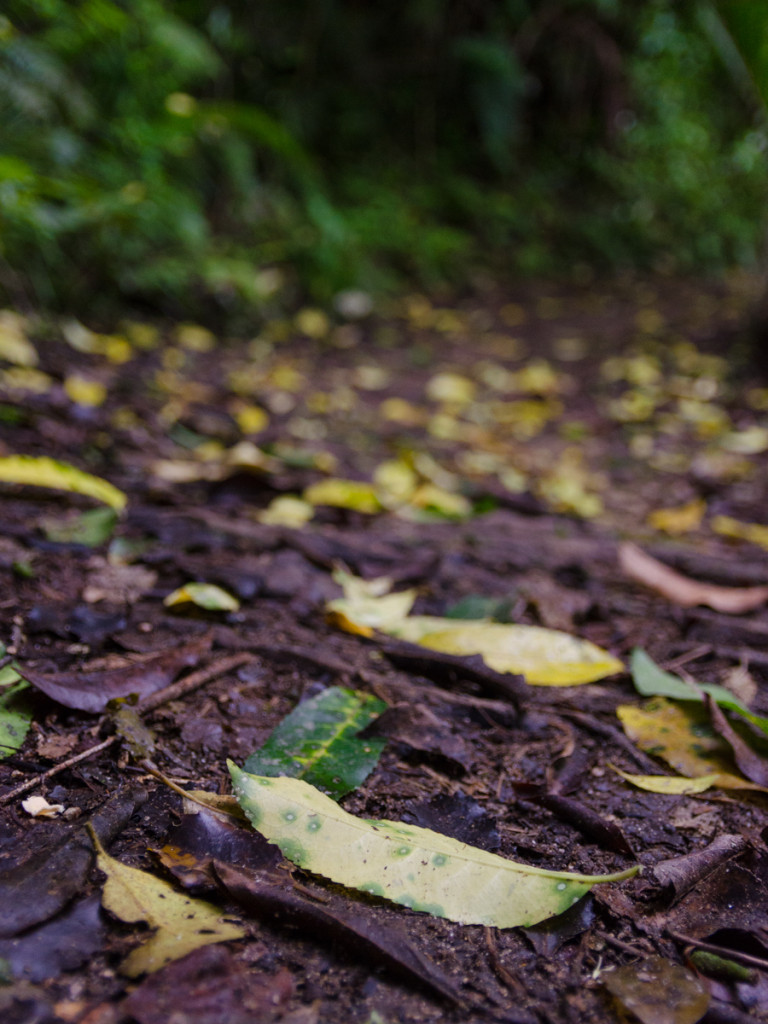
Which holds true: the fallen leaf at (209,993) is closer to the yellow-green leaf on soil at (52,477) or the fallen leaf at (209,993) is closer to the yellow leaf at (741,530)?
the yellow-green leaf on soil at (52,477)

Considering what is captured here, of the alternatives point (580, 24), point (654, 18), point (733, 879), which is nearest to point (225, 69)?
point (580, 24)

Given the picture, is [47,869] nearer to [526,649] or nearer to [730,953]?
[730,953]

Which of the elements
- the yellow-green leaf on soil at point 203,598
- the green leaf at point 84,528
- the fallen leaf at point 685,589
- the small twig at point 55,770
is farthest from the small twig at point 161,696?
the fallen leaf at point 685,589

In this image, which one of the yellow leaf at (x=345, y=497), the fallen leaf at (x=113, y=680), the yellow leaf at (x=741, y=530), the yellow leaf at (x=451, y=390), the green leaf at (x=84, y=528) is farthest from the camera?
the yellow leaf at (x=451, y=390)

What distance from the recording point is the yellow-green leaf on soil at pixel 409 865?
711 mm

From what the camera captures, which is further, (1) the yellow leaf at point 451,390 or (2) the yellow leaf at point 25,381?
(1) the yellow leaf at point 451,390

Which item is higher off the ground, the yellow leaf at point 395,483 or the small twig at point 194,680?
the yellow leaf at point 395,483

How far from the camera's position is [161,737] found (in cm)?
93

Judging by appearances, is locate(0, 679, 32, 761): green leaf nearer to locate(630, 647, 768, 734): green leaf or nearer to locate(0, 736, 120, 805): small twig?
locate(0, 736, 120, 805): small twig

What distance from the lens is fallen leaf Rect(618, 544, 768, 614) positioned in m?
1.54

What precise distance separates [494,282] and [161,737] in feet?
20.0

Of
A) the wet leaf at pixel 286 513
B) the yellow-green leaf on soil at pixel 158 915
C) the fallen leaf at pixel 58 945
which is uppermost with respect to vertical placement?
the wet leaf at pixel 286 513

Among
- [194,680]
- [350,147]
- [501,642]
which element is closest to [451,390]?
[501,642]

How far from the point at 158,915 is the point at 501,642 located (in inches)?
28.1
